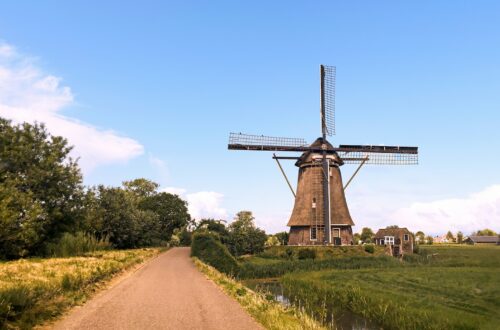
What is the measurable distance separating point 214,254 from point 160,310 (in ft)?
96.4

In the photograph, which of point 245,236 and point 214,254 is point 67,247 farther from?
point 245,236

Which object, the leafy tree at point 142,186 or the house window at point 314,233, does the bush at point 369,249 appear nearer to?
the house window at point 314,233

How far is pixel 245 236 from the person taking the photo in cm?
5959

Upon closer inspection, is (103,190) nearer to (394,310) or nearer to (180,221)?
(394,310)

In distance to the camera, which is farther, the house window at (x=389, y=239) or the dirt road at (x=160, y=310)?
the house window at (x=389, y=239)

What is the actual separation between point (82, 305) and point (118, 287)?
16.3 ft

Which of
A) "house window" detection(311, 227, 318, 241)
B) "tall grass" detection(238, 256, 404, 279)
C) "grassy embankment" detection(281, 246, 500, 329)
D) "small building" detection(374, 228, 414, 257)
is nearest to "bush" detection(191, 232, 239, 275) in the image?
"tall grass" detection(238, 256, 404, 279)

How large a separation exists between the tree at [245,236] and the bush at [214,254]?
Answer: 1238cm

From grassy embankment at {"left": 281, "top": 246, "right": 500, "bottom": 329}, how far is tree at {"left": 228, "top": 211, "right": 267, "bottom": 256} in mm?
25230

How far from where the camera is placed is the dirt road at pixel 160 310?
1145 centimetres

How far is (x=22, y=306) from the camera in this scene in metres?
11.0

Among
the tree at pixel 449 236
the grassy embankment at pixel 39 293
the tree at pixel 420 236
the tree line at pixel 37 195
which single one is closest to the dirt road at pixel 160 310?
the grassy embankment at pixel 39 293

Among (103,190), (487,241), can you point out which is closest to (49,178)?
(103,190)

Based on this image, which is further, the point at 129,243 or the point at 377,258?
the point at 129,243
